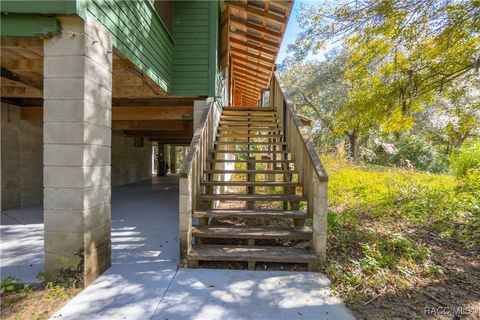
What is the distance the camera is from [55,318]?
2.08 metres

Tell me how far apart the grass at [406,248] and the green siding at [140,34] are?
358 cm

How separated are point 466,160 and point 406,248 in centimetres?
521

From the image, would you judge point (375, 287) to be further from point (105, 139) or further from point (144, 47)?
point (144, 47)

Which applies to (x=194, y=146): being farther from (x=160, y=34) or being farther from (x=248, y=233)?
(x=160, y=34)

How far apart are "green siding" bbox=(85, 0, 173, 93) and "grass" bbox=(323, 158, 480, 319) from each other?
141 inches

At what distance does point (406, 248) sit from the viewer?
10.6ft

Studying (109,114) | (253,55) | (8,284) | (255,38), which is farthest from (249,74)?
(8,284)

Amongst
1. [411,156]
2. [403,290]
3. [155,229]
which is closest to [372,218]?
[403,290]

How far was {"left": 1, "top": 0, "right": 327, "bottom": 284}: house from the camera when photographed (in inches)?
95.8

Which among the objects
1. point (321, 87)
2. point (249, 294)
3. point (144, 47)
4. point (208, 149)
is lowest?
point (249, 294)

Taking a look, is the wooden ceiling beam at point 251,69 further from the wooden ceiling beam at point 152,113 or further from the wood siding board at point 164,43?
the wood siding board at point 164,43

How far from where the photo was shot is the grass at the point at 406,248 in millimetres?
2441

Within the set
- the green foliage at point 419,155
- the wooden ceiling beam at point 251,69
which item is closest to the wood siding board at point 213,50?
the wooden ceiling beam at point 251,69

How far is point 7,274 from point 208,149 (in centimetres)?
307
